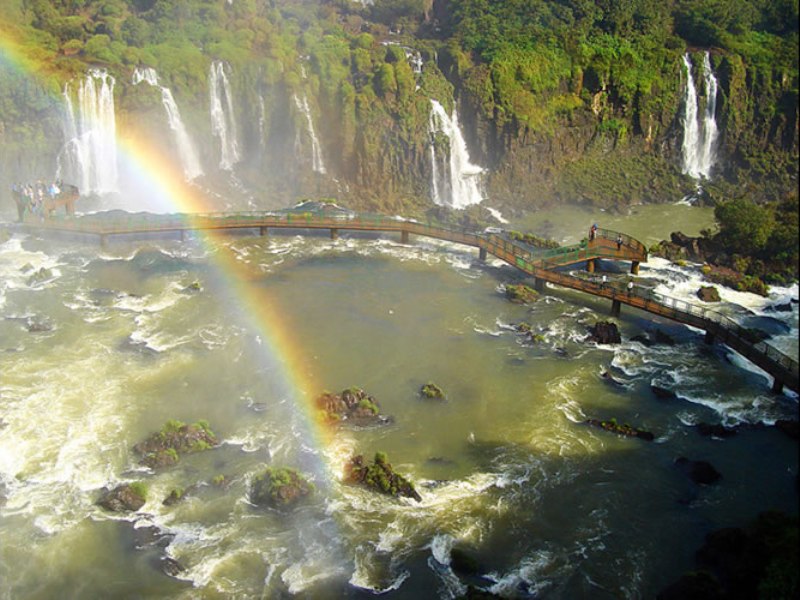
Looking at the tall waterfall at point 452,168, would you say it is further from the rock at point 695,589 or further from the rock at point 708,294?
Result: the rock at point 695,589

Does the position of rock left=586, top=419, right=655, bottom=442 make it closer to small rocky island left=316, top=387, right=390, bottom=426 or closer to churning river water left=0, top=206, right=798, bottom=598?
churning river water left=0, top=206, right=798, bottom=598

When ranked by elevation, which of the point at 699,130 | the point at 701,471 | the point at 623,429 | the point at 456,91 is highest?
the point at 456,91

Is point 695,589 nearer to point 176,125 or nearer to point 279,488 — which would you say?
point 279,488

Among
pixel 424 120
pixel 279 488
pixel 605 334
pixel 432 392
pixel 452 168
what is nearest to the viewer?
pixel 279 488

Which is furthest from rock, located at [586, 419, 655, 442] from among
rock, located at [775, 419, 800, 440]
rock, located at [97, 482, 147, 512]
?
rock, located at [97, 482, 147, 512]

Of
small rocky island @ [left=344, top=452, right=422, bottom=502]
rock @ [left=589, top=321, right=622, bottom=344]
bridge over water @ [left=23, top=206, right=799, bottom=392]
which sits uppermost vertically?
bridge over water @ [left=23, top=206, right=799, bottom=392]

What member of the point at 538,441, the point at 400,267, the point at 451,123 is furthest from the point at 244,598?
the point at 451,123

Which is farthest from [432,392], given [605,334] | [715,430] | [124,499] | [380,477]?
[124,499]
